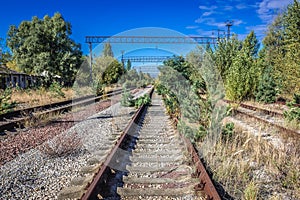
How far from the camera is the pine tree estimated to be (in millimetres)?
11328

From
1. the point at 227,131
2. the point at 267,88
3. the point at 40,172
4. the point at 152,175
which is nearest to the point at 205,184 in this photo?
the point at 152,175

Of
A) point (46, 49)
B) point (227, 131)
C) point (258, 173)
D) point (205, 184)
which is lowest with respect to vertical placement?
point (258, 173)

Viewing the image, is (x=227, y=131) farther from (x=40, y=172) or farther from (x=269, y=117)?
(x=269, y=117)

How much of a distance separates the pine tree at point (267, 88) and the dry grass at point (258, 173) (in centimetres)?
798

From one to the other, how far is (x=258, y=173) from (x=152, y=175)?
1557mm

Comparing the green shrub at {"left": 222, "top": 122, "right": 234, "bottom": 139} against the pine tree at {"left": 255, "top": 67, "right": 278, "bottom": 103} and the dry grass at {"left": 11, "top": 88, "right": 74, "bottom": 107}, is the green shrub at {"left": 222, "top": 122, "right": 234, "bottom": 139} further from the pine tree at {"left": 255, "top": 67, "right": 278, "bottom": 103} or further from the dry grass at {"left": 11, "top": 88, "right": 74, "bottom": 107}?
the dry grass at {"left": 11, "top": 88, "right": 74, "bottom": 107}

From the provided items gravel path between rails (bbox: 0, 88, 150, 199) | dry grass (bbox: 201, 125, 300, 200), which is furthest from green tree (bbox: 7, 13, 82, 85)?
dry grass (bbox: 201, 125, 300, 200)

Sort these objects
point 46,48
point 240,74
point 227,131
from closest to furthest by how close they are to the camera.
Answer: point 227,131 < point 240,74 < point 46,48

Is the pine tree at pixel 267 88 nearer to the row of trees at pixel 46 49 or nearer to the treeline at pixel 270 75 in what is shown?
the treeline at pixel 270 75

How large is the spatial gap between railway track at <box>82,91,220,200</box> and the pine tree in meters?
8.75

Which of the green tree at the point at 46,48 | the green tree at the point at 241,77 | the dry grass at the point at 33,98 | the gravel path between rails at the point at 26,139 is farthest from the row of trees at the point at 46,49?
the gravel path between rails at the point at 26,139

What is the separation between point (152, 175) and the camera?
3170mm

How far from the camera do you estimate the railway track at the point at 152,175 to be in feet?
8.55

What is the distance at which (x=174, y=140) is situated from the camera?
198 inches
